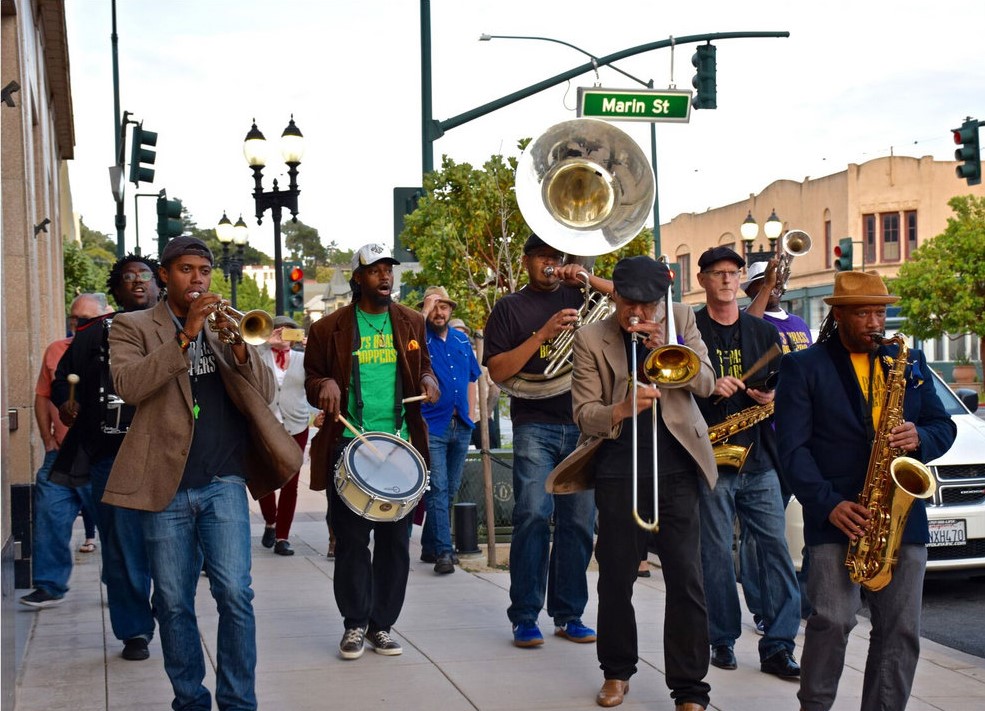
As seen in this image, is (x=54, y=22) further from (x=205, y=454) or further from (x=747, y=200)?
(x=747, y=200)

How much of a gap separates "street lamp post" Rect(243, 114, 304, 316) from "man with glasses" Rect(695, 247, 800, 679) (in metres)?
12.5

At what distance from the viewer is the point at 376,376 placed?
7.25 metres

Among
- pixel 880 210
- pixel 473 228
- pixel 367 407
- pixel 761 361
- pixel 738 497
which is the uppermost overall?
pixel 880 210

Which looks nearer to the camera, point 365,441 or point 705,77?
point 365,441

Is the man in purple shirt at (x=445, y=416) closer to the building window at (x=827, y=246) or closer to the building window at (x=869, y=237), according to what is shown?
the building window at (x=869, y=237)

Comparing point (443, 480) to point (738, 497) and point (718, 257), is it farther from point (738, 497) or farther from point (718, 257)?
point (718, 257)

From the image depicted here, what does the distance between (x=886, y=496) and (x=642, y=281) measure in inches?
59.0

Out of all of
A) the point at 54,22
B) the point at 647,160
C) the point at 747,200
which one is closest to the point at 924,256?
the point at 747,200

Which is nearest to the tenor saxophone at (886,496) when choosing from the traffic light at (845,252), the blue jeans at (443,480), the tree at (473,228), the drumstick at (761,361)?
the drumstick at (761,361)

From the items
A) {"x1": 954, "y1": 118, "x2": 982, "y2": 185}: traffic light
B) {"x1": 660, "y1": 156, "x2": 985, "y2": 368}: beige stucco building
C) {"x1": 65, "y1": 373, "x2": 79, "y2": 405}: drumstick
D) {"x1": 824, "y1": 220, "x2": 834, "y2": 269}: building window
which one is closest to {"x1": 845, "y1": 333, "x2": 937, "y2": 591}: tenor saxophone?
{"x1": 65, "y1": 373, "x2": 79, "y2": 405}: drumstick

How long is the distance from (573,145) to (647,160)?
0.41 meters

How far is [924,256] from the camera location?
46906mm

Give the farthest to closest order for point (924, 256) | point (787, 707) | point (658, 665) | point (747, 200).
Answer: point (747, 200), point (924, 256), point (658, 665), point (787, 707)

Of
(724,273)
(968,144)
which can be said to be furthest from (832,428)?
(968,144)
